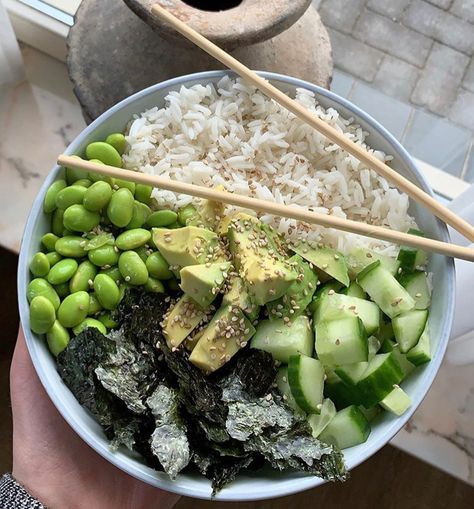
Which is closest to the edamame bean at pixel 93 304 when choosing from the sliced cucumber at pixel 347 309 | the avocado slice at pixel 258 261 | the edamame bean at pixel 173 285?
the edamame bean at pixel 173 285

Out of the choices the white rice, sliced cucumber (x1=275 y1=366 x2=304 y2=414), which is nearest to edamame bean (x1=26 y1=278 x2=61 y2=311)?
the white rice

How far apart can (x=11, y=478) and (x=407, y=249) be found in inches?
27.3

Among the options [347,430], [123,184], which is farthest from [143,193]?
[347,430]

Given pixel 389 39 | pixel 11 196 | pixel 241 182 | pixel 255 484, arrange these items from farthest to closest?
1. pixel 389 39
2. pixel 11 196
3. pixel 241 182
4. pixel 255 484

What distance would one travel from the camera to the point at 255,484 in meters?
0.92

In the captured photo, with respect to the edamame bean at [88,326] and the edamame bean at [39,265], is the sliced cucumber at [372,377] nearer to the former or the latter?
the edamame bean at [88,326]

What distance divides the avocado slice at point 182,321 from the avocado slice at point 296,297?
0.32 feet

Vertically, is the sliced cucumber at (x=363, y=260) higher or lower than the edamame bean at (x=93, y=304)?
higher

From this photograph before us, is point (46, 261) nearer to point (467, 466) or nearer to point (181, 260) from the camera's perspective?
point (181, 260)

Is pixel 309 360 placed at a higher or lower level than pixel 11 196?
higher

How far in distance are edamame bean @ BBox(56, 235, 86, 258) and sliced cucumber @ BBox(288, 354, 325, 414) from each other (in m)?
0.34

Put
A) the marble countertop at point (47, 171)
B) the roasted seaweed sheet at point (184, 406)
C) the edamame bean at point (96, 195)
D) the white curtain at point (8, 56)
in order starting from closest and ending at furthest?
the roasted seaweed sheet at point (184, 406), the edamame bean at point (96, 195), the white curtain at point (8, 56), the marble countertop at point (47, 171)

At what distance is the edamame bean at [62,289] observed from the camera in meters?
1.00

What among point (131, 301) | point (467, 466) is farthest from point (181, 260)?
point (467, 466)
